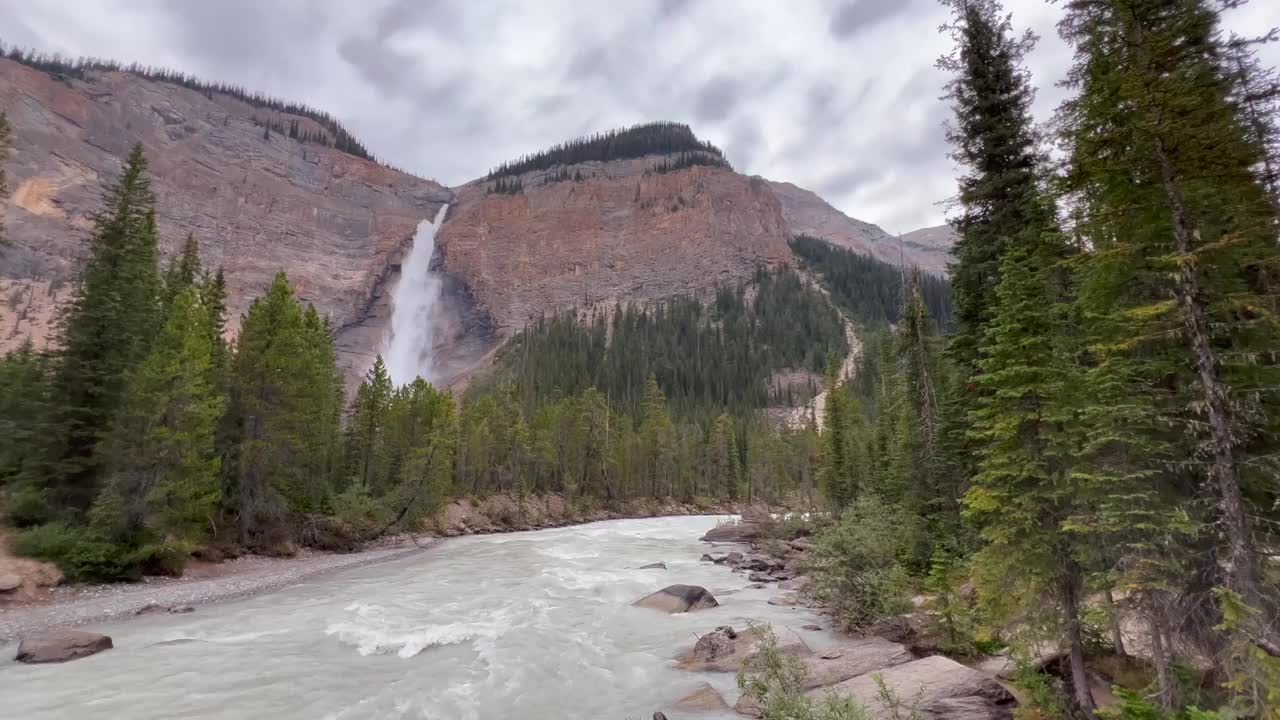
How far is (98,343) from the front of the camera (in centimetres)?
2400

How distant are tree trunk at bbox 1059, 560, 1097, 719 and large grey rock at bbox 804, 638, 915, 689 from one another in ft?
10.6

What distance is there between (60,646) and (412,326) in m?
179

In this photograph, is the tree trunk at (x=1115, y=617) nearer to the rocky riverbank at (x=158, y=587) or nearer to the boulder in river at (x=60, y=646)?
the boulder in river at (x=60, y=646)

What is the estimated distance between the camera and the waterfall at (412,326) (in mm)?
165000

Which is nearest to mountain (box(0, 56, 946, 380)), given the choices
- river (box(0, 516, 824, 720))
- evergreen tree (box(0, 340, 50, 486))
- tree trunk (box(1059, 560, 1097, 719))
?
evergreen tree (box(0, 340, 50, 486))

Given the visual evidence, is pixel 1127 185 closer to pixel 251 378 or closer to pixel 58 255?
pixel 251 378

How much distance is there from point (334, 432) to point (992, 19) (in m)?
49.5

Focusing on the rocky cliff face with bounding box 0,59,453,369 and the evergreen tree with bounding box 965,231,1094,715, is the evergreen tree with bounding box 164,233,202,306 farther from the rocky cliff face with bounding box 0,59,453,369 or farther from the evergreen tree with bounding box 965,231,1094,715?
the rocky cliff face with bounding box 0,59,453,369

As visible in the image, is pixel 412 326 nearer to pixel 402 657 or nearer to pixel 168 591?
pixel 168 591

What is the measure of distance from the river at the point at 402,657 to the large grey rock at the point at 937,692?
2.98 meters

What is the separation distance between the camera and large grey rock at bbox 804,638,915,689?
11461 millimetres

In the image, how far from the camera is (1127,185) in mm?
9438

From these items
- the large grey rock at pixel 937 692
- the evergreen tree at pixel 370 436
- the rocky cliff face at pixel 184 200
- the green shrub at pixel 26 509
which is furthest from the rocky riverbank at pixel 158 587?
the rocky cliff face at pixel 184 200

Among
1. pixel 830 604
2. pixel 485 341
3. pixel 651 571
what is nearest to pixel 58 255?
pixel 485 341
